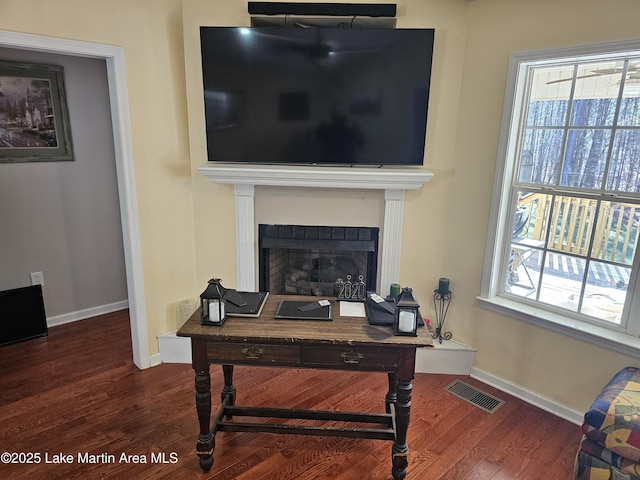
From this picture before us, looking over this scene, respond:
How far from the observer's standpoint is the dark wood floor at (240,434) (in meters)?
2.18

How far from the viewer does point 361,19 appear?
280 cm

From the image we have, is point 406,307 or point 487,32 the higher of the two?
point 487,32

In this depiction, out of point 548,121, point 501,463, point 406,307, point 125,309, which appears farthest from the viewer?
point 125,309

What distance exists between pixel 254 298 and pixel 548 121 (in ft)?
6.99

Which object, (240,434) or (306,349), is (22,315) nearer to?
(240,434)

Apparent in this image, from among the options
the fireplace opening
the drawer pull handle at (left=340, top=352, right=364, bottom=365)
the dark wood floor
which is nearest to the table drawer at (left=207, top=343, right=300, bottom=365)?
the drawer pull handle at (left=340, top=352, right=364, bottom=365)

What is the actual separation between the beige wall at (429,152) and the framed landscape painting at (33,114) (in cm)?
116

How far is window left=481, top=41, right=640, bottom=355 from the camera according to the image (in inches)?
92.0

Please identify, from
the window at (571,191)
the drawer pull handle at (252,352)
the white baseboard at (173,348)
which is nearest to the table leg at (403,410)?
the drawer pull handle at (252,352)

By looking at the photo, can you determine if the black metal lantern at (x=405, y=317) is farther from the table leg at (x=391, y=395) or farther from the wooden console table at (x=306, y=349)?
the table leg at (x=391, y=395)

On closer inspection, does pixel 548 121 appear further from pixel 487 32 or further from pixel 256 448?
pixel 256 448

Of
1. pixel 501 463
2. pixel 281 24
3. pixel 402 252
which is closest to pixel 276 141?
pixel 281 24

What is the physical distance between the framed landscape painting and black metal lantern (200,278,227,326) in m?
2.48

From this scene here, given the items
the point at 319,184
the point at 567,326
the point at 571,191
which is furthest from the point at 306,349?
the point at 571,191
